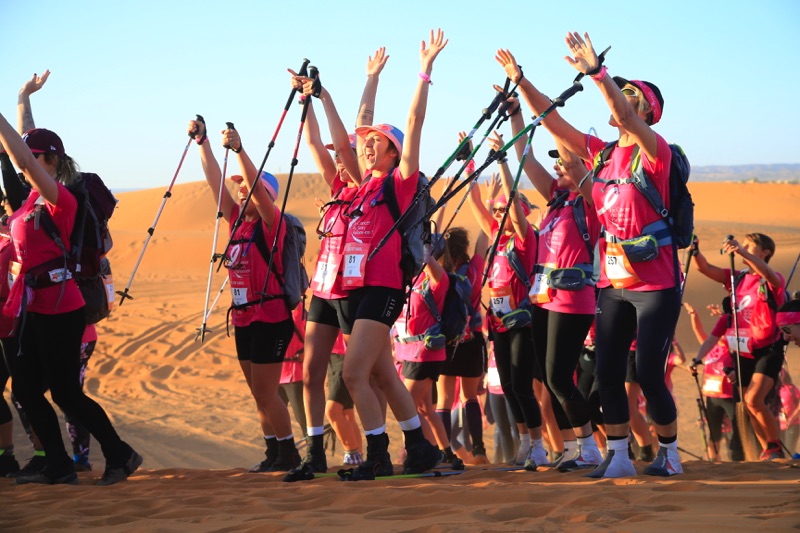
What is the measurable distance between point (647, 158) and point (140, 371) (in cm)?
1313

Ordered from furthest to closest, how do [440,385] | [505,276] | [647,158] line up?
1. [440,385]
2. [505,276]
3. [647,158]

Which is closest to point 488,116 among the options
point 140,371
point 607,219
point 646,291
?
point 607,219

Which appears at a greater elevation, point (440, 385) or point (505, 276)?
point (505, 276)

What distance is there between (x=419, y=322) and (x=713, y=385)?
3.02 meters

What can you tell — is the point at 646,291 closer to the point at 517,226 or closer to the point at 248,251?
the point at 517,226

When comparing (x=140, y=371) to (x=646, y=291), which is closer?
(x=646, y=291)

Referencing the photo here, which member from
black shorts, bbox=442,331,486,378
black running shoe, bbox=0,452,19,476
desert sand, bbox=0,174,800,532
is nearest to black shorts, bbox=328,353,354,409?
black shorts, bbox=442,331,486,378

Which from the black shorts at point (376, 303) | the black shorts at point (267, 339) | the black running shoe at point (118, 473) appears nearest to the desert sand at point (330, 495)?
the black running shoe at point (118, 473)

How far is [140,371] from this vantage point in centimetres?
1730

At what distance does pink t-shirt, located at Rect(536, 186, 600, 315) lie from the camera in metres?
6.77

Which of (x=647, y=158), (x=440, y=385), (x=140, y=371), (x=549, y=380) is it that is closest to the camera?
(x=647, y=158)

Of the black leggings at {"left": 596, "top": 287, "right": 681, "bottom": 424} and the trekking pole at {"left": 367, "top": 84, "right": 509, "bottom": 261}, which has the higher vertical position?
the trekking pole at {"left": 367, "top": 84, "right": 509, "bottom": 261}

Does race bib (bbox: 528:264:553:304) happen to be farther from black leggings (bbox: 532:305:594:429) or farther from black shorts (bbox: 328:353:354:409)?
black shorts (bbox: 328:353:354:409)

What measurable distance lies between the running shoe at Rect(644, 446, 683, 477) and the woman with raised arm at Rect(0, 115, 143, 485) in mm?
3485
